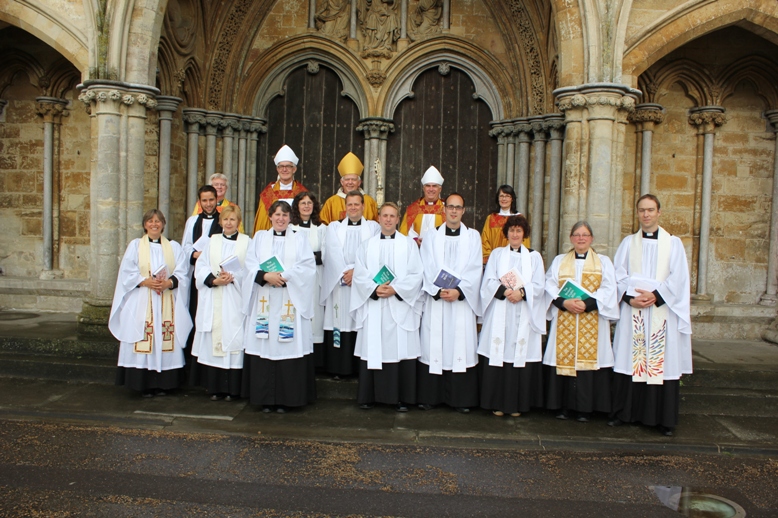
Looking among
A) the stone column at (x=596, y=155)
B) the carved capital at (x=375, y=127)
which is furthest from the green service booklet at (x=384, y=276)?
the carved capital at (x=375, y=127)

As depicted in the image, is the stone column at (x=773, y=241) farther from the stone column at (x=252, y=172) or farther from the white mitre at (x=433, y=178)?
the stone column at (x=252, y=172)

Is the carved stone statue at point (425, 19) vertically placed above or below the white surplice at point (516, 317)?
above

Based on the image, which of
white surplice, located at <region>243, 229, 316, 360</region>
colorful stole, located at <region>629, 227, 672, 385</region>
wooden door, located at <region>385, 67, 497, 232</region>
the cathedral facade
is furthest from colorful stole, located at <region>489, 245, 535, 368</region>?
wooden door, located at <region>385, 67, 497, 232</region>

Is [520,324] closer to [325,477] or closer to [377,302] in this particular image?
[377,302]

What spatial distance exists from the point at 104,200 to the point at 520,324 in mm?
4588

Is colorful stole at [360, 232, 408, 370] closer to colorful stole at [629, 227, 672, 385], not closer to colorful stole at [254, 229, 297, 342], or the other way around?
colorful stole at [254, 229, 297, 342]

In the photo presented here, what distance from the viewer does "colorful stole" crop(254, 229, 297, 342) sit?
5.76 m

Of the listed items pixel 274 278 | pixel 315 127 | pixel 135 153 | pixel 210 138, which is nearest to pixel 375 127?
pixel 315 127

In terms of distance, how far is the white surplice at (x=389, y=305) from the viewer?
5.89 metres

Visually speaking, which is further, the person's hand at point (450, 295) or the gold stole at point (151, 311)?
the gold stole at point (151, 311)

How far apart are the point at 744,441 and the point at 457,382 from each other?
2.34 metres

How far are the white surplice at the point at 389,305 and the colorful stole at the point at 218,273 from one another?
1049 millimetres

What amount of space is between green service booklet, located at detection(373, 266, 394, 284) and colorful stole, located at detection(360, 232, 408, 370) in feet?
0.29

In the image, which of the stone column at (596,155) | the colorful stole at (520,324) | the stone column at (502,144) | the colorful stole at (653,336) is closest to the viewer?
the colorful stole at (653,336)
